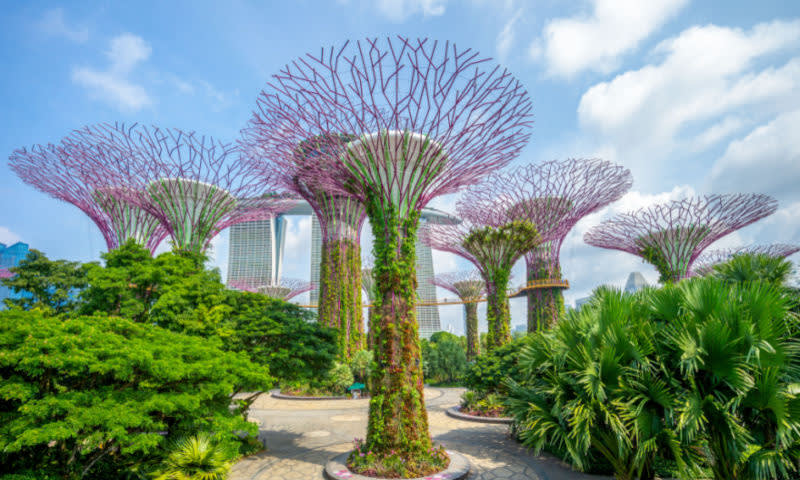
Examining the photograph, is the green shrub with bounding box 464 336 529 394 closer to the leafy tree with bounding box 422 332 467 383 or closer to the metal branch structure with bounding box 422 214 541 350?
the metal branch structure with bounding box 422 214 541 350

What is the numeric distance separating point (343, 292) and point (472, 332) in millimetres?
18042

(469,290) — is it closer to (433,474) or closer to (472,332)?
(472,332)

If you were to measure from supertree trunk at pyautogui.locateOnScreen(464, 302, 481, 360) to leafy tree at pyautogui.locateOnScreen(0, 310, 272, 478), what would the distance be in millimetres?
28086

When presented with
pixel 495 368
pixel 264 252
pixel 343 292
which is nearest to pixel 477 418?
pixel 495 368

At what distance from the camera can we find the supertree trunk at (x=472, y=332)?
114 feet

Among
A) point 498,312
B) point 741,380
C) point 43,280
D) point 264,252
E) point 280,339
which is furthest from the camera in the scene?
point 264,252

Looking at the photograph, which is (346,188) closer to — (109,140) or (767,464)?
(767,464)

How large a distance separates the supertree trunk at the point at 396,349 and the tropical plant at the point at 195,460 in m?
2.68

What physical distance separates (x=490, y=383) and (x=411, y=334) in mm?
5779

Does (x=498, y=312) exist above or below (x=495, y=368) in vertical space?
above

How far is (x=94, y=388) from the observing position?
633cm

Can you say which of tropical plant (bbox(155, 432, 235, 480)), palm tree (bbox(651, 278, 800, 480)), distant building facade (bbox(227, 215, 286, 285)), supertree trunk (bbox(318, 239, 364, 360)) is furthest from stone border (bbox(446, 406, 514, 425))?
distant building facade (bbox(227, 215, 286, 285))

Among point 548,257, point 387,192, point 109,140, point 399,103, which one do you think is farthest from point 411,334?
point 548,257

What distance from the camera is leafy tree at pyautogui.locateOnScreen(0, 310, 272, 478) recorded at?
5203mm
